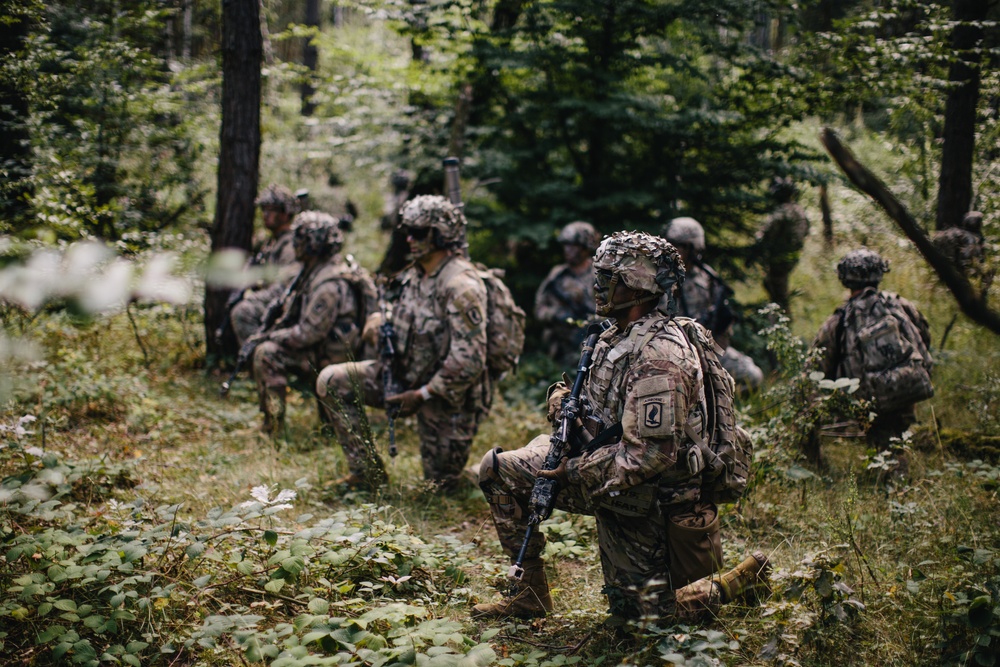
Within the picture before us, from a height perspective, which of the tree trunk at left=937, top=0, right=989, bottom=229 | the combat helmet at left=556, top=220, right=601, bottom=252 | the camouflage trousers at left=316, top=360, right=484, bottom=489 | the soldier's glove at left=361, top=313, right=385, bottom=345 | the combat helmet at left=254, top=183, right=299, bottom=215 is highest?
the tree trunk at left=937, top=0, right=989, bottom=229

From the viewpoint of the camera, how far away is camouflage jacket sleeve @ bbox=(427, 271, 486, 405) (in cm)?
526

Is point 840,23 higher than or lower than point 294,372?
higher

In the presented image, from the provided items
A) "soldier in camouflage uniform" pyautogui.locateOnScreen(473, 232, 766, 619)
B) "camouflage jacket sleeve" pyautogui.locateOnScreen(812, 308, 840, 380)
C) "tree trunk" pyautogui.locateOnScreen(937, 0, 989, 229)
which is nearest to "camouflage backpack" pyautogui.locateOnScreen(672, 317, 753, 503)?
"soldier in camouflage uniform" pyautogui.locateOnScreen(473, 232, 766, 619)

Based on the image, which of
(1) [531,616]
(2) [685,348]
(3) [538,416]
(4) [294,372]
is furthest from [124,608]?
(3) [538,416]

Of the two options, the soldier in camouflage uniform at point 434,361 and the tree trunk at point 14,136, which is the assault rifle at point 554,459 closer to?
the soldier in camouflage uniform at point 434,361

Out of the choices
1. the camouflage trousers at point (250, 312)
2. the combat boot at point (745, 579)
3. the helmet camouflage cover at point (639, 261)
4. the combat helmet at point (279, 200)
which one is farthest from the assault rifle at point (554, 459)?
the combat helmet at point (279, 200)

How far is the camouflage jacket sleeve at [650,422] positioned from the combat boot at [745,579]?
1.07m

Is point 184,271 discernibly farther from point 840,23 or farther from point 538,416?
point 840,23

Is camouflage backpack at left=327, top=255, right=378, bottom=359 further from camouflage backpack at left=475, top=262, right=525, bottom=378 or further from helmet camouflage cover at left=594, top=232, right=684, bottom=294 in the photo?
helmet camouflage cover at left=594, top=232, right=684, bottom=294

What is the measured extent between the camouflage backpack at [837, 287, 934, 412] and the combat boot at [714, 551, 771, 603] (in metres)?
2.11

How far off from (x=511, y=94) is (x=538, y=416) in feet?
15.4

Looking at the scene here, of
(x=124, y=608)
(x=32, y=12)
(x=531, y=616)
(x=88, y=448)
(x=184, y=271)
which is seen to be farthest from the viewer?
(x=184, y=271)

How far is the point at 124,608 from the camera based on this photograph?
11.2 feet

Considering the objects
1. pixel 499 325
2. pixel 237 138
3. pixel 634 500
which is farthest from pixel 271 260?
pixel 634 500
